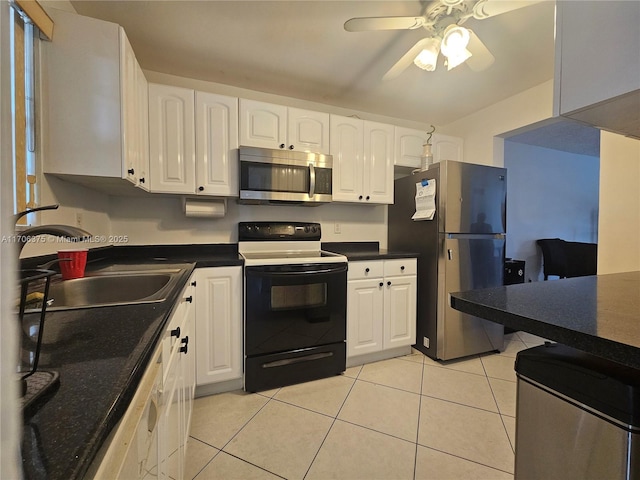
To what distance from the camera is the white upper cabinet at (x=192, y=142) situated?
1940mm

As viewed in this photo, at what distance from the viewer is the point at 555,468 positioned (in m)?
0.78

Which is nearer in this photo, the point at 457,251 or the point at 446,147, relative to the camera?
the point at 457,251

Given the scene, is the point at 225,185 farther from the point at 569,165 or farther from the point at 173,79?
the point at 569,165

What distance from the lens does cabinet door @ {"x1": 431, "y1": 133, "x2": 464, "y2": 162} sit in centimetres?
282

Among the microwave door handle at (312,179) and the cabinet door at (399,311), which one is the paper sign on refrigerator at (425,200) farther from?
the microwave door handle at (312,179)

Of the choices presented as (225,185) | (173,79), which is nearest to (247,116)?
(225,185)

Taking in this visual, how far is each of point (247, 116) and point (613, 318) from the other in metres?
2.24

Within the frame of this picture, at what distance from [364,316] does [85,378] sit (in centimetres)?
195

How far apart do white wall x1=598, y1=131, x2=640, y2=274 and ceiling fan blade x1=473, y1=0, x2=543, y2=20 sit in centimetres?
82

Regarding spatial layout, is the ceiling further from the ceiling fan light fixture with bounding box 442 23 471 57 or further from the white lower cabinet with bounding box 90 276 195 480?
the white lower cabinet with bounding box 90 276 195 480

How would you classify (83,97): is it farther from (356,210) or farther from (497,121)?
(497,121)

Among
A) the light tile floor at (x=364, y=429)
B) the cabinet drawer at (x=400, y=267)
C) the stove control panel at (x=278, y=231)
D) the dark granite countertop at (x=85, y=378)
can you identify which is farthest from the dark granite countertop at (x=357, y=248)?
the dark granite countertop at (x=85, y=378)

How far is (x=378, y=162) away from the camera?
2.59 metres

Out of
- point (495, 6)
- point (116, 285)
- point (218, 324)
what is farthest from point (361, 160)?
point (116, 285)
